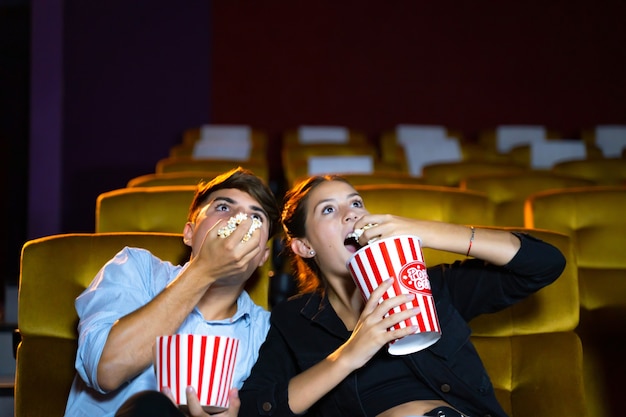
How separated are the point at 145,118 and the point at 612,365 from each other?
5999 mm

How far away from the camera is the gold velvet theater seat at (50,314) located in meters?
2.06

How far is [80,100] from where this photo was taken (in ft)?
24.1

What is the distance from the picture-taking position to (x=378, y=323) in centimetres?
165

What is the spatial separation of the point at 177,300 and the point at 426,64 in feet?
23.0

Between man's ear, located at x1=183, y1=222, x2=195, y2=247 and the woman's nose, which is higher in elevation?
the woman's nose

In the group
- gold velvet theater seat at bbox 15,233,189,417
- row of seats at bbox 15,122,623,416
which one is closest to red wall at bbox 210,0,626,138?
row of seats at bbox 15,122,623,416

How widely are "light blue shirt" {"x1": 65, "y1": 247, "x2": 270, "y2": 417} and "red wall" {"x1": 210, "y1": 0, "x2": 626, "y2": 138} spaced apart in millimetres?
6339

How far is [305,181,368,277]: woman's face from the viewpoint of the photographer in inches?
80.4

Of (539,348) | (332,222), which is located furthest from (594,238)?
(332,222)

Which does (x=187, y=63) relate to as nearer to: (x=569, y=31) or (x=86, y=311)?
(x=569, y=31)

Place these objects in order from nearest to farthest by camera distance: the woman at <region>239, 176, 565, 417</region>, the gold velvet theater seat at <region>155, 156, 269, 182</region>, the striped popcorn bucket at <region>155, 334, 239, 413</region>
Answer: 1. the striped popcorn bucket at <region>155, 334, 239, 413</region>
2. the woman at <region>239, 176, 565, 417</region>
3. the gold velvet theater seat at <region>155, 156, 269, 182</region>

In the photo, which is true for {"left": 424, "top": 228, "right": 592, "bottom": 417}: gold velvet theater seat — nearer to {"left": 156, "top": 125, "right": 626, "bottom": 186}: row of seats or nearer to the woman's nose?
the woman's nose

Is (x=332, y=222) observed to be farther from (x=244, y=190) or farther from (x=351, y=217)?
(x=244, y=190)

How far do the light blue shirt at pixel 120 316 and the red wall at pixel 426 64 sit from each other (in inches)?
250
